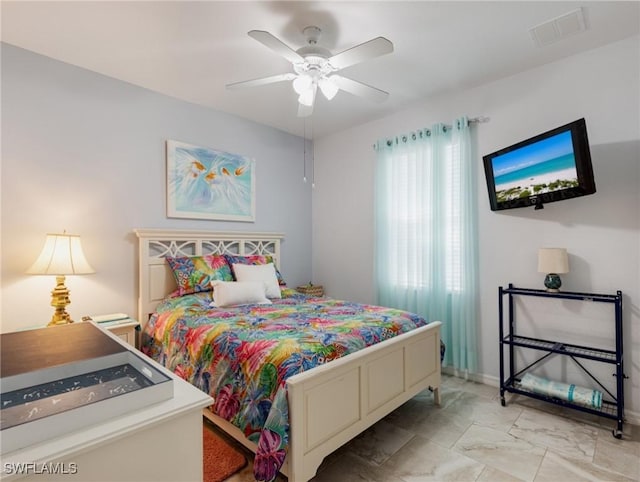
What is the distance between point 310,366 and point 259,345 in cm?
34

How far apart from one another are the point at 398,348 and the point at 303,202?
Result: 2.81m

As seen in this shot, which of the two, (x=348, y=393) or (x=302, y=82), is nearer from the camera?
(x=348, y=393)

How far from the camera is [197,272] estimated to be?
3.21m

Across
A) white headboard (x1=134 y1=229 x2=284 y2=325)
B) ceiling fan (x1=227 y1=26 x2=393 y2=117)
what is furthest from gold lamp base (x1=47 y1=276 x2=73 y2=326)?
ceiling fan (x1=227 y1=26 x2=393 y2=117)

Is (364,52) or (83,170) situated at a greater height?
(364,52)

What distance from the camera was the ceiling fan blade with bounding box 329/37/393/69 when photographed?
1925mm

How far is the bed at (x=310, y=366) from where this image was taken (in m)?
1.69

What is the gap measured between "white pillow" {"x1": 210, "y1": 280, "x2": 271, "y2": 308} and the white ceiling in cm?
184

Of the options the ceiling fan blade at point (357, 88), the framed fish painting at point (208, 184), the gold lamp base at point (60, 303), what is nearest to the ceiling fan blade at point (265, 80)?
the ceiling fan blade at point (357, 88)

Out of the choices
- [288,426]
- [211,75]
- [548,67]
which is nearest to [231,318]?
[288,426]

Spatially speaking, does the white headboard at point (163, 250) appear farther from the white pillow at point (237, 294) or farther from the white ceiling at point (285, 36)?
the white ceiling at point (285, 36)

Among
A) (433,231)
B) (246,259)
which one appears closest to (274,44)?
(246,259)

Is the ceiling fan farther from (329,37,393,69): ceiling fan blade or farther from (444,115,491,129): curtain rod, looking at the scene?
(444,115,491,129): curtain rod

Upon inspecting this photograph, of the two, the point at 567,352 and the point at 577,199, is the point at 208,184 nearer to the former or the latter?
the point at 577,199
